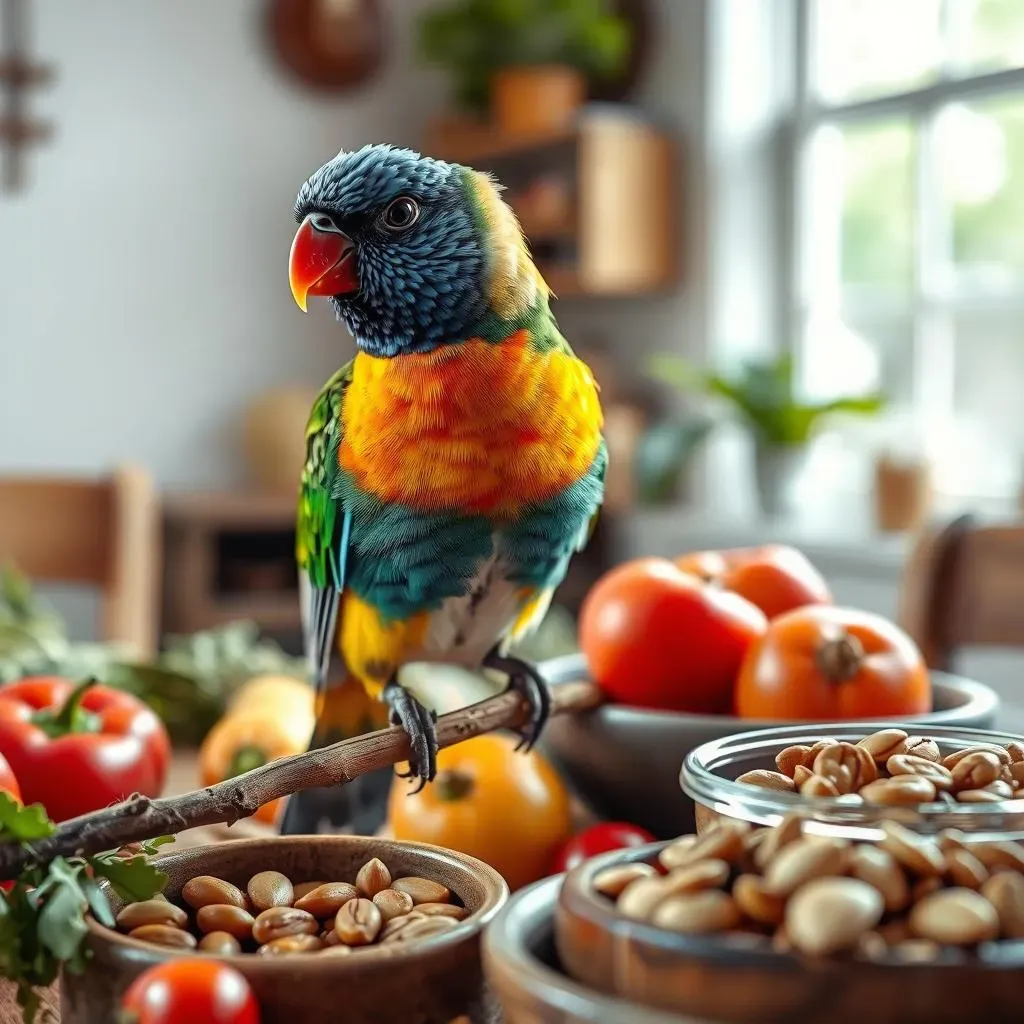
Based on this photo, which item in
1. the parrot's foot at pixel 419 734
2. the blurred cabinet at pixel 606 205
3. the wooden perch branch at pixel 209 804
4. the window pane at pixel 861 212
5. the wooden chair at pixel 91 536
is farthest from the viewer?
the blurred cabinet at pixel 606 205

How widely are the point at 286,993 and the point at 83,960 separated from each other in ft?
0.23

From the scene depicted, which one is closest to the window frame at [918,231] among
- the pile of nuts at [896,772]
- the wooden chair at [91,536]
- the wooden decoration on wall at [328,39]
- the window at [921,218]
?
the window at [921,218]

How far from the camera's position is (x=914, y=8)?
253cm

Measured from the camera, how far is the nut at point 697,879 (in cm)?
36

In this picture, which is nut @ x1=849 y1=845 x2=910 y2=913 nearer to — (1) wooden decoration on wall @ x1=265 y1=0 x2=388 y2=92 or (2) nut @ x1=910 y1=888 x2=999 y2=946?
(2) nut @ x1=910 y1=888 x2=999 y2=946

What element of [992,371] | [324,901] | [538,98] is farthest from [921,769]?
[538,98]

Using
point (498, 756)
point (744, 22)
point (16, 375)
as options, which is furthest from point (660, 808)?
point (16, 375)

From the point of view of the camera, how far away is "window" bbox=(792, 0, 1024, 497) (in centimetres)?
243

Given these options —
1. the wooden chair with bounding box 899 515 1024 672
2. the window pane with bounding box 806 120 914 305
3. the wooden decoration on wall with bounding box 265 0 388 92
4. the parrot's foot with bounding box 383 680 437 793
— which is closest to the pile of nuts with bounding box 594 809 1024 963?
the parrot's foot with bounding box 383 680 437 793

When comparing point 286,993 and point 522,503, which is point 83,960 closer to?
point 286,993

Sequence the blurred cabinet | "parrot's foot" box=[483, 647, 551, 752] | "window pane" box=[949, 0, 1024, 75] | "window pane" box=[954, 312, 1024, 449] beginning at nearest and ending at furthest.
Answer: "parrot's foot" box=[483, 647, 551, 752], "window pane" box=[949, 0, 1024, 75], "window pane" box=[954, 312, 1024, 449], the blurred cabinet

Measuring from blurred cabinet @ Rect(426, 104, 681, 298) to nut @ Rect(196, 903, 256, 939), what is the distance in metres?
2.39

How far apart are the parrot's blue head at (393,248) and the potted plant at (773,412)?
6.22 ft

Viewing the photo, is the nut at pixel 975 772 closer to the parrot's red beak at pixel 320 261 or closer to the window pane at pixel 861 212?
the parrot's red beak at pixel 320 261
